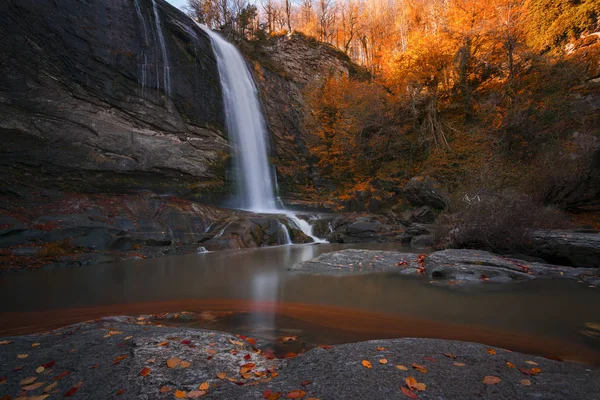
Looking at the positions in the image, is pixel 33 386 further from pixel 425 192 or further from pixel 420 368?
pixel 425 192

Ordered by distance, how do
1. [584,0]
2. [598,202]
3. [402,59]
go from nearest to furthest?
[598,202], [584,0], [402,59]

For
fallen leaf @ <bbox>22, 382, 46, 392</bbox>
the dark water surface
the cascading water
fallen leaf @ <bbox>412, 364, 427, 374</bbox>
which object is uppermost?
the cascading water

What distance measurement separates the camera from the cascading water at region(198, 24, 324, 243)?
60.9ft

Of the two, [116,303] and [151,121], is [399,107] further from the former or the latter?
[116,303]

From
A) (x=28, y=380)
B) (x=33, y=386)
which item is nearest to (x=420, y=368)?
(x=33, y=386)

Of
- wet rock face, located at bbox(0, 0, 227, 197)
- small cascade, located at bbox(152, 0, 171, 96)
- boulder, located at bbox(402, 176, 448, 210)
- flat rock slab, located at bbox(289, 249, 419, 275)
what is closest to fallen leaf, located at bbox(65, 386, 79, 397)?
flat rock slab, located at bbox(289, 249, 419, 275)

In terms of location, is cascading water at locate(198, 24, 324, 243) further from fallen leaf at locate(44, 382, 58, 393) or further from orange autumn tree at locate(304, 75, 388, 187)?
fallen leaf at locate(44, 382, 58, 393)

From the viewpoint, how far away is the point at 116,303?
17.1 feet

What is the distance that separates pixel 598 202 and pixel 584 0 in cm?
1279

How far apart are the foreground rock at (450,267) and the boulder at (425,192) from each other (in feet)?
31.3

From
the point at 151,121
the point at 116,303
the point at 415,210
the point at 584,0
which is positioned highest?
the point at 584,0

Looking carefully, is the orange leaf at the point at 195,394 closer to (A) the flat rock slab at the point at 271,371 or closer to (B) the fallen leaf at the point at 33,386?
(A) the flat rock slab at the point at 271,371

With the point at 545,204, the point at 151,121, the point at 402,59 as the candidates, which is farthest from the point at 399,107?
the point at 151,121

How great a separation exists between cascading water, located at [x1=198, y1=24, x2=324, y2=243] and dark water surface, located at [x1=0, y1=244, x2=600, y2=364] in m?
11.4
